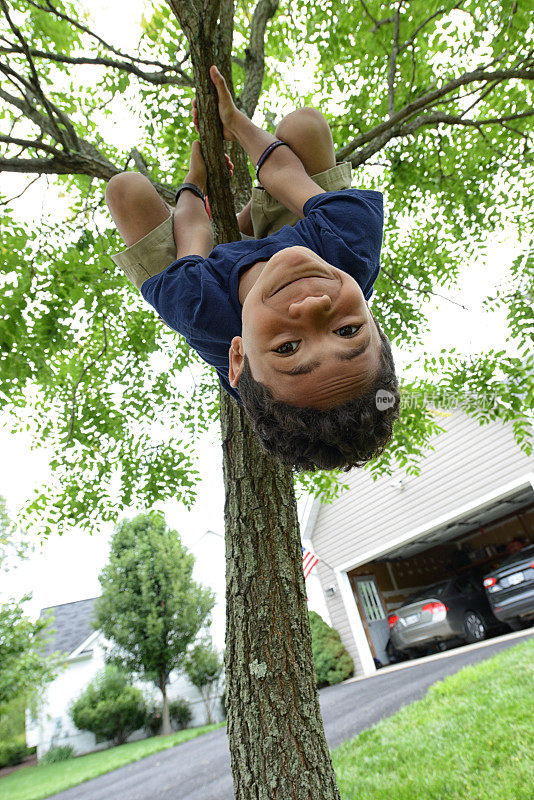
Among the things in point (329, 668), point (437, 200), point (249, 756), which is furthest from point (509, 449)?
point (249, 756)

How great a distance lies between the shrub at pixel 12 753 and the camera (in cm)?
1950

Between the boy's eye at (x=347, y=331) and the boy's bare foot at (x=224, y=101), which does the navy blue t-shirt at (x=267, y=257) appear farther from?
the boy's bare foot at (x=224, y=101)

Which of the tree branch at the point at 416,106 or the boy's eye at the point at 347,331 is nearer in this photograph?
the boy's eye at the point at 347,331

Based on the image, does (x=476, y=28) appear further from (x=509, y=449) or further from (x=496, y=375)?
(x=509, y=449)

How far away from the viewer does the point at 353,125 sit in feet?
16.2

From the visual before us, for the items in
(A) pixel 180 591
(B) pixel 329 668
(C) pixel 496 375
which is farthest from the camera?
(A) pixel 180 591

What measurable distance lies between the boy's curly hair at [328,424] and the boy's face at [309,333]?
0.04 metres

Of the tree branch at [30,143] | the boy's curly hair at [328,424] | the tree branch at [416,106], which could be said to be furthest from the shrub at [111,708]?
the boy's curly hair at [328,424]

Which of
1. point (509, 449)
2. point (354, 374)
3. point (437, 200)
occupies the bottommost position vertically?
point (354, 374)

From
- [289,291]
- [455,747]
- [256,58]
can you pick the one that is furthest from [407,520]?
[289,291]

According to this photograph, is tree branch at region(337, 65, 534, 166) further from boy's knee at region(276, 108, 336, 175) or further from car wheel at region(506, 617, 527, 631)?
car wheel at region(506, 617, 527, 631)

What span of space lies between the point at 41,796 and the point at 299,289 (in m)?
11.2

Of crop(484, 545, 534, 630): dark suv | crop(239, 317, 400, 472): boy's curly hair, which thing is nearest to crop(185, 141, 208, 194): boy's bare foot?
crop(239, 317, 400, 472): boy's curly hair

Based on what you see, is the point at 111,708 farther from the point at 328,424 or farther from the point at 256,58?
the point at 328,424
